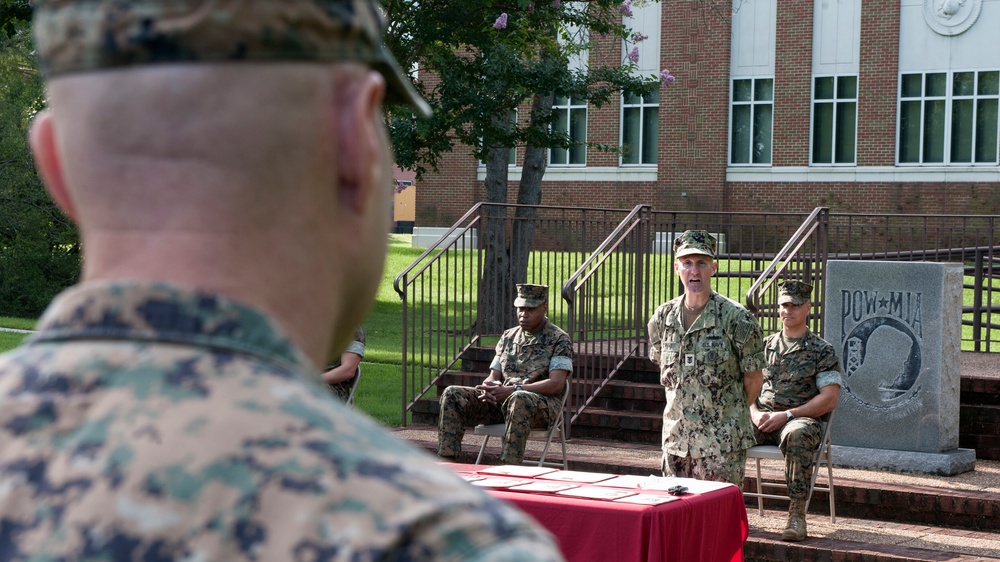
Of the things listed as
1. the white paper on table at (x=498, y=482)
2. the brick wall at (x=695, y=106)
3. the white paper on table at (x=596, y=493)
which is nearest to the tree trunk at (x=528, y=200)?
the white paper on table at (x=498, y=482)

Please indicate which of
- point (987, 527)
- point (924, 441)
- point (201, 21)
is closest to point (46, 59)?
point (201, 21)

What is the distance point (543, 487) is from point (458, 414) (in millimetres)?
3065

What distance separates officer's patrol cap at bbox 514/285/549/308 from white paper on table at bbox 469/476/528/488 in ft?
8.57

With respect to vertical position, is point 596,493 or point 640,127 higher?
point 640,127

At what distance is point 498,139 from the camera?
14.2 metres

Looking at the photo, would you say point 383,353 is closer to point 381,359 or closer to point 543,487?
point 381,359

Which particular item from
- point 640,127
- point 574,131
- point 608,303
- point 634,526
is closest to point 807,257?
point 608,303

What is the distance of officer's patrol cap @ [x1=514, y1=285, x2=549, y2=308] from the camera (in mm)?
9156

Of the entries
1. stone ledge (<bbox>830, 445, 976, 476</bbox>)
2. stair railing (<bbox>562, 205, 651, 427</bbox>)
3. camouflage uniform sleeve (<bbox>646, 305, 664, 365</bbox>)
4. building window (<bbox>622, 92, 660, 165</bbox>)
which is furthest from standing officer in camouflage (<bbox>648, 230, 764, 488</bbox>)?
building window (<bbox>622, 92, 660, 165</bbox>)

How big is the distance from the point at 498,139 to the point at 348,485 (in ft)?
43.8

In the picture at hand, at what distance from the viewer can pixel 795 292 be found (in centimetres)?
846

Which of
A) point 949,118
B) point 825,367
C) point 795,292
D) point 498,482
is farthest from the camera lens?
point 949,118

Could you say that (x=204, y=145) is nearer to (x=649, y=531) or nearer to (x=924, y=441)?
(x=649, y=531)

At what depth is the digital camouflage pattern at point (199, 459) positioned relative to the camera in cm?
90
